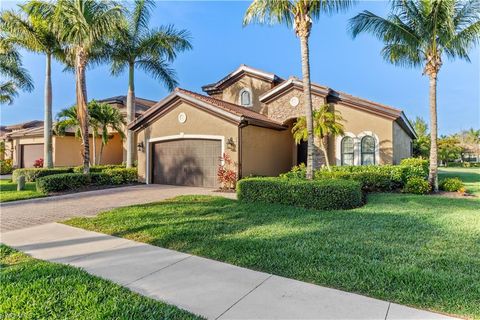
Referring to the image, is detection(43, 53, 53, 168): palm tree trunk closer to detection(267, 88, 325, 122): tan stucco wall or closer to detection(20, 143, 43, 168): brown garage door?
detection(20, 143, 43, 168): brown garage door

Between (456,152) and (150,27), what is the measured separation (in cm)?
4886

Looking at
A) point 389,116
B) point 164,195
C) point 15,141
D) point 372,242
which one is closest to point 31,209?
point 164,195

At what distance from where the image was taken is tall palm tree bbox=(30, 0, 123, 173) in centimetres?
1372

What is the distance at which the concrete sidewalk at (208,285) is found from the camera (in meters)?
3.25

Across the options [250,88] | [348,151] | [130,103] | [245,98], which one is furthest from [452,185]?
[130,103]

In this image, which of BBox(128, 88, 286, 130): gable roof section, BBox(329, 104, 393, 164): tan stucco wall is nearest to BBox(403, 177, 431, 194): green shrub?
BBox(329, 104, 393, 164): tan stucco wall

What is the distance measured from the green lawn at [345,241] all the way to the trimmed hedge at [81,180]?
231 inches

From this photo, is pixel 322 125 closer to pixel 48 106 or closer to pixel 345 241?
pixel 345 241

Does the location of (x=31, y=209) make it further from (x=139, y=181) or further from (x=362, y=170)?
(x=362, y=170)

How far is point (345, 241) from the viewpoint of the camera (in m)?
5.58

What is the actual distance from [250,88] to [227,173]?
909 cm

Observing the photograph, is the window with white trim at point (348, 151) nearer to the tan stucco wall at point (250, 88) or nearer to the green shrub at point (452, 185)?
the green shrub at point (452, 185)

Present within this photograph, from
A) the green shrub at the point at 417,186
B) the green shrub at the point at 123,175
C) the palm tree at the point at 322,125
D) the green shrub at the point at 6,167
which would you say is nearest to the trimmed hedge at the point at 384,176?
the green shrub at the point at 417,186

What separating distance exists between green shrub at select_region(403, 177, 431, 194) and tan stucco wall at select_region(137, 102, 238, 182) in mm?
7718
